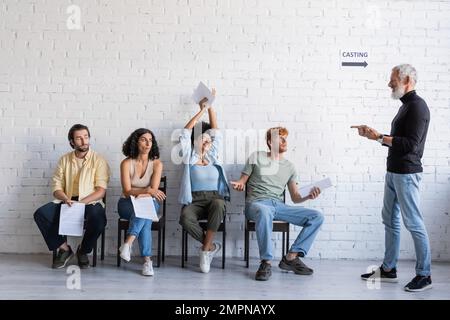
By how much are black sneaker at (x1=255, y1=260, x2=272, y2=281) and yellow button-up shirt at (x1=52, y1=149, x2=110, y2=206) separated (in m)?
1.51

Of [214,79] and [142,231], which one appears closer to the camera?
[142,231]

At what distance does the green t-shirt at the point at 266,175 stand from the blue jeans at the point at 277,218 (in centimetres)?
10

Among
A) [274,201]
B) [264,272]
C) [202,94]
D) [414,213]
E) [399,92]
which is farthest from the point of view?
[202,94]

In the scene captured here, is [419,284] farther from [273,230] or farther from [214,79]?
[214,79]

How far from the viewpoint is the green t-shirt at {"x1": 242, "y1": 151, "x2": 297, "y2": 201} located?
4504 mm

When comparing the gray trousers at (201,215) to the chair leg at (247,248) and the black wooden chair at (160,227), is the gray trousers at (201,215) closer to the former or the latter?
the black wooden chair at (160,227)

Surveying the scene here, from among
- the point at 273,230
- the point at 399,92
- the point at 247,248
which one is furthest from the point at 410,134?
the point at 247,248

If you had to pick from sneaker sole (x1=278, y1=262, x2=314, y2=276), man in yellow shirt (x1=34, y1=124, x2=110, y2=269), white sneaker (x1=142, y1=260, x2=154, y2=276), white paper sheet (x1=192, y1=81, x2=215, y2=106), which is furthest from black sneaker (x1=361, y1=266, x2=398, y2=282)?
man in yellow shirt (x1=34, y1=124, x2=110, y2=269)

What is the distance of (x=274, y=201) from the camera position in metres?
4.46

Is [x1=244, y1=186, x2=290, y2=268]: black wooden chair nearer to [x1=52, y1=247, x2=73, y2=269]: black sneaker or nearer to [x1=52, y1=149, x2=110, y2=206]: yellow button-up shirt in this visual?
[x1=52, y1=149, x2=110, y2=206]: yellow button-up shirt

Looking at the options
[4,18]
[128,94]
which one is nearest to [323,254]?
[128,94]

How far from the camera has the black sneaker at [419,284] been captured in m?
3.78

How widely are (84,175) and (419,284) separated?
2.81 metres

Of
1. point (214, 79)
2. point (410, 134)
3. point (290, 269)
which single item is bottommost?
point (290, 269)
